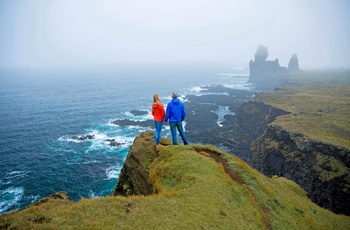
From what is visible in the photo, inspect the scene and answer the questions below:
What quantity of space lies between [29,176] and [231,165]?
172 feet

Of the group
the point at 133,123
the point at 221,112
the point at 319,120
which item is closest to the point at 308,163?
the point at 319,120

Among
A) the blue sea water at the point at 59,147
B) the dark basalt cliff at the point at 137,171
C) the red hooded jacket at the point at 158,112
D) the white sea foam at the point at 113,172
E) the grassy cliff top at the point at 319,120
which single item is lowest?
the white sea foam at the point at 113,172

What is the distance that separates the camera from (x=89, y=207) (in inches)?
362

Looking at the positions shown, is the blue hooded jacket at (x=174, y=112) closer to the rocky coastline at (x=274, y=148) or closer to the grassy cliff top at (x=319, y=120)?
the rocky coastline at (x=274, y=148)

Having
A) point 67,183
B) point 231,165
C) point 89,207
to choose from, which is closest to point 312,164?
point 231,165

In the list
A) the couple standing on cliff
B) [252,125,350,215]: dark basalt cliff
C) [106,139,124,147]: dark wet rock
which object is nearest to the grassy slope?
the couple standing on cliff

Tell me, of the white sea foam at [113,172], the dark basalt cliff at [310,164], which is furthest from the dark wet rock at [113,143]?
the dark basalt cliff at [310,164]

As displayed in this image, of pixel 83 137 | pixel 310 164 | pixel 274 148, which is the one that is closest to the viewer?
pixel 310 164

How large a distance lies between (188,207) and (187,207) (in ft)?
0.18

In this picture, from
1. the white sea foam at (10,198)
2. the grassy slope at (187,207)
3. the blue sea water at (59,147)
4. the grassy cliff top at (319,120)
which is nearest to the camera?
the grassy slope at (187,207)

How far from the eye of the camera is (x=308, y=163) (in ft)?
162

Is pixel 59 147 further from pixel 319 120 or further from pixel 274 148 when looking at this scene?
pixel 319 120

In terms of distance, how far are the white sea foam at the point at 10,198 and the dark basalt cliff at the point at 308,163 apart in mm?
58883

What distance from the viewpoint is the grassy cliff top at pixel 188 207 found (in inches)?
331
